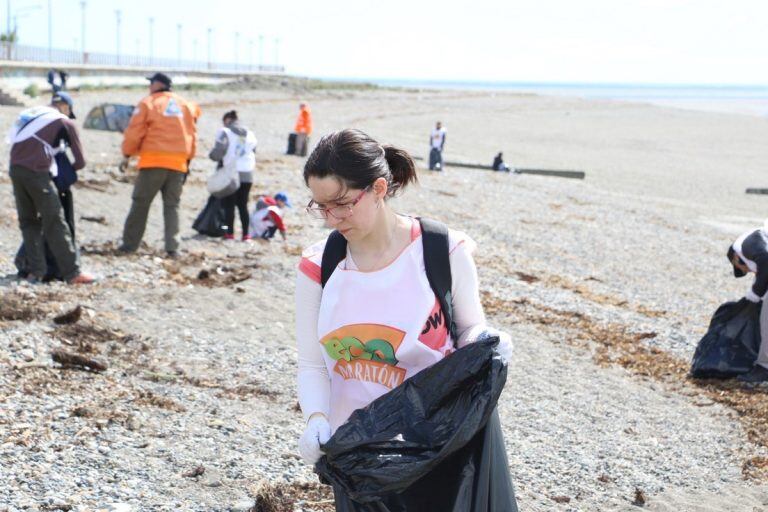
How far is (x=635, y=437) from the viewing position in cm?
641

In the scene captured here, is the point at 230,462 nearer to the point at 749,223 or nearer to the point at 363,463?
the point at 363,463

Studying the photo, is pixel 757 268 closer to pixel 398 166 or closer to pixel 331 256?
pixel 398 166

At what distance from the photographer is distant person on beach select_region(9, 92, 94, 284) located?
852 centimetres

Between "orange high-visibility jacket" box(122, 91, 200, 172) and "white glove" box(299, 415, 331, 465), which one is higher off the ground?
"orange high-visibility jacket" box(122, 91, 200, 172)

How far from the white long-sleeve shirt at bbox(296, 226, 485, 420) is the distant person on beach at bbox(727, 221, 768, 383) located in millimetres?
4924

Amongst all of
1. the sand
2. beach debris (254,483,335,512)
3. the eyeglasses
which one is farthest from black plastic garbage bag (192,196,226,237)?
the eyeglasses

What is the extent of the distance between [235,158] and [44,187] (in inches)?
135

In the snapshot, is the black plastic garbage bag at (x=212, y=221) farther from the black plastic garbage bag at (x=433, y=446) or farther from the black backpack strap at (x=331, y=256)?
the black plastic garbage bag at (x=433, y=446)

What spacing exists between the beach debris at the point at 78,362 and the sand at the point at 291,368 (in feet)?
0.33

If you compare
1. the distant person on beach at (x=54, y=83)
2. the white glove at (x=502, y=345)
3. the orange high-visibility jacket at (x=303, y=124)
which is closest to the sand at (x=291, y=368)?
the distant person on beach at (x=54, y=83)

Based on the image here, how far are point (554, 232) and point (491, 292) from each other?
549cm

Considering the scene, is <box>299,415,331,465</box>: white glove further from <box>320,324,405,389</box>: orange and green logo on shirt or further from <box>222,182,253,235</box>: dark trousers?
<box>222,182,253,235</box>: dark trousers

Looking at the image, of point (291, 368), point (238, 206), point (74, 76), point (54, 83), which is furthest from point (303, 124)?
point (74, 76)

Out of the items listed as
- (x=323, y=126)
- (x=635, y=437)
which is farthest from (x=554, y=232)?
(x=323, y=126)
